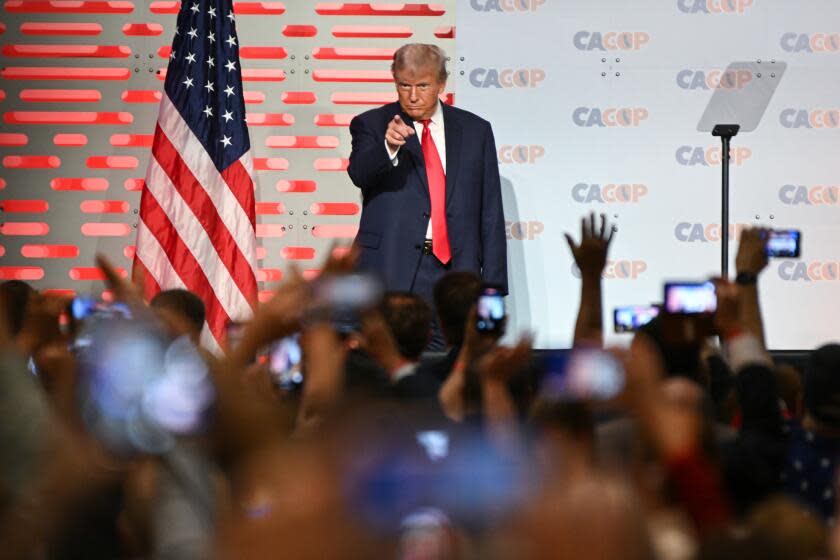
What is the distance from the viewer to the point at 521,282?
6512 millimetres

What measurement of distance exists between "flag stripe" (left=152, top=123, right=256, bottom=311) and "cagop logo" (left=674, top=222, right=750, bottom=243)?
7.18 feet

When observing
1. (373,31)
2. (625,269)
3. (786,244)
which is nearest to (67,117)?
(373,31)

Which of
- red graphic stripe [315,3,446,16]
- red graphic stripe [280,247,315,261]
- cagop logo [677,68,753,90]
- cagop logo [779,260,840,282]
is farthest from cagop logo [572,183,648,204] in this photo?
red graphic stripe [280,247,315,261]

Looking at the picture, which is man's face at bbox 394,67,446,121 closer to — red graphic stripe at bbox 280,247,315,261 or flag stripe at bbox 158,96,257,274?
flag stripe at bbox 158,96,257,274

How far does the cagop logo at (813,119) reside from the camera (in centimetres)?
653

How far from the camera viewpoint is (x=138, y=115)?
21.6ft

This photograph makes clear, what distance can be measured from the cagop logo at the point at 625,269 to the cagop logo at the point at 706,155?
569 mm

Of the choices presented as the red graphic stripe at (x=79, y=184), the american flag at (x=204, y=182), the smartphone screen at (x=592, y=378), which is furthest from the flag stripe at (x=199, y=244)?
the smartphone screen at (x=592, y=378)

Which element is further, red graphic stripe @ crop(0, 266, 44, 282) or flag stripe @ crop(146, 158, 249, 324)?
red graphic stripe @ crop(0, 266, 44, 282)

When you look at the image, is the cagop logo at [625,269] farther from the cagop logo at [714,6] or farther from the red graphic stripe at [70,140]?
the red graphic stripe at [70,140]

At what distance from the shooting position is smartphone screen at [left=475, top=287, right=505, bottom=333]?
11.3ft

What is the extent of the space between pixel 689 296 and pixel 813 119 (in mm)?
3330

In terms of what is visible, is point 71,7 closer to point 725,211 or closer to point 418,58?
point 418,58

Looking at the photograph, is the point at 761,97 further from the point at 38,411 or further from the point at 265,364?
the point at 38,411
